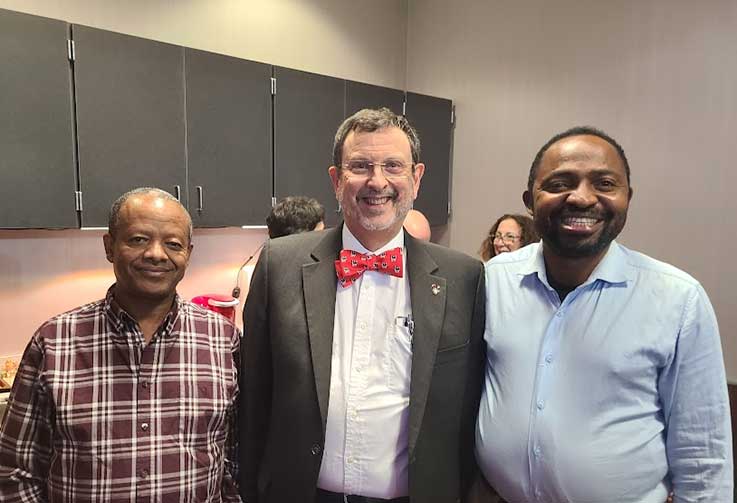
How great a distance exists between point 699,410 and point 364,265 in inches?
31.8

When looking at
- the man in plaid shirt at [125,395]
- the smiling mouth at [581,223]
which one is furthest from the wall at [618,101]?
the man in plaid shirt at [125,395]

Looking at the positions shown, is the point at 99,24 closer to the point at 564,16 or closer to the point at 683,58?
the point at 564,16

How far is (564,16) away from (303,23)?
1643 mm

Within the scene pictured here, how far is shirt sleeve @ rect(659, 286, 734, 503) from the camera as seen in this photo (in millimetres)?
1173

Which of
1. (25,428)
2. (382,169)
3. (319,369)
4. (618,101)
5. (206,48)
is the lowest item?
(25,428)

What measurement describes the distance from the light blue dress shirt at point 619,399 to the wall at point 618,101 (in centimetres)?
188

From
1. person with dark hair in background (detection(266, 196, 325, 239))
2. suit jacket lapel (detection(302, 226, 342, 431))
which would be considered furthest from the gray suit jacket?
person with dark hair in background (detection(266, 196, 325, 239))

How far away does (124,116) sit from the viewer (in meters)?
2.46

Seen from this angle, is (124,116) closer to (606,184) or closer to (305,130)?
(305,130)

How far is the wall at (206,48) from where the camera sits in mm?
2613

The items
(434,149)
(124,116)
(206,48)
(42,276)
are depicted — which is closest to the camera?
(124,116)

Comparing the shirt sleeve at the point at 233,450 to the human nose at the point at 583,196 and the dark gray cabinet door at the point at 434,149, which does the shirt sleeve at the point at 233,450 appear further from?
the dark gray cabinet door at the point at 434,149

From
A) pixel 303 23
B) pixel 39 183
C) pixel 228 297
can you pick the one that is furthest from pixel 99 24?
pixel 228 297

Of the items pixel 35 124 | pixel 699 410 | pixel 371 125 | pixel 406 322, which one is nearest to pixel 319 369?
pixel 406 322
